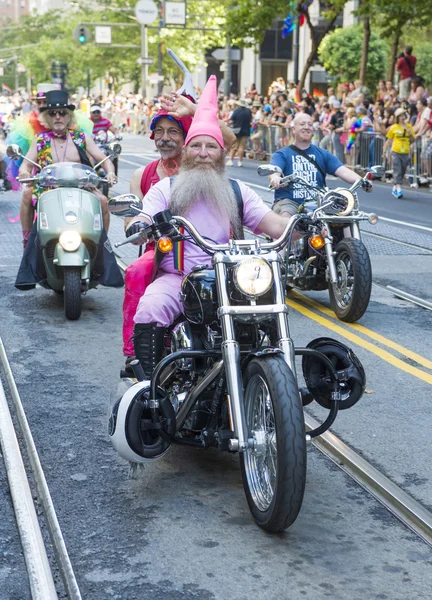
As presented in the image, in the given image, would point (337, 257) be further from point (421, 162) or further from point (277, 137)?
point (277, 137)

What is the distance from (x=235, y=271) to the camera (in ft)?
14.3

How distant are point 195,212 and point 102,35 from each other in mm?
60434

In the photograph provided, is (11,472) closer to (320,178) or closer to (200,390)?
(200,390)

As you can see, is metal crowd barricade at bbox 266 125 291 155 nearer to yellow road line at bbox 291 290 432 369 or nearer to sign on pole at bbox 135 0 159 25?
yellow road line at bbox 291 290 432 369

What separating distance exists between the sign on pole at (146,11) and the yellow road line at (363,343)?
4711cm

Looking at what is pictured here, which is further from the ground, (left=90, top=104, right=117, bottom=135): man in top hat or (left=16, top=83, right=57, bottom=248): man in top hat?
(left=16, top=83, right=57, bottom=248): man in top hat

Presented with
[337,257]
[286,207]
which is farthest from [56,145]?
[337,257]

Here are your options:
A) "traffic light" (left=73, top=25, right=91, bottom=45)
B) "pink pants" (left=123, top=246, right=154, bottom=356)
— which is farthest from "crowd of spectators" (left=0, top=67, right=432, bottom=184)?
"pink pants" (left=123, top=246, right=154, bottom=356)

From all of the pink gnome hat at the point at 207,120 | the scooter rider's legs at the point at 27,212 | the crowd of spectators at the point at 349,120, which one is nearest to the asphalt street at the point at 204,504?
the pink gnome hat at the point at 207,120

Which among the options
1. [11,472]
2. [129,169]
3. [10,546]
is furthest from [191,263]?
[129,169]

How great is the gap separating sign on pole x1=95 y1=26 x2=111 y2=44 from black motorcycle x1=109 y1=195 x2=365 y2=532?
6038 cm

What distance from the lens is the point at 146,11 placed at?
2151 inches

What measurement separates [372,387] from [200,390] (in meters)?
2.33

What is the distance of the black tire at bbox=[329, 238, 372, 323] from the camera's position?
855cm
